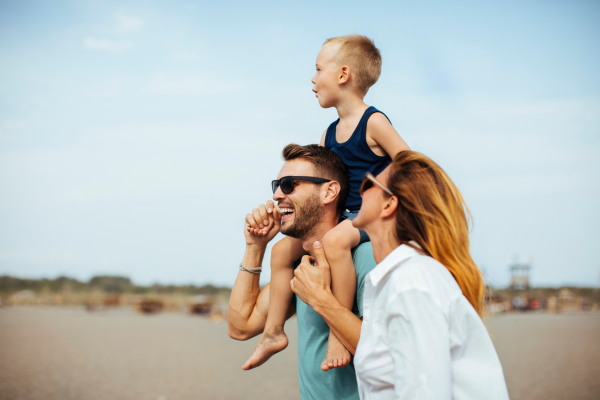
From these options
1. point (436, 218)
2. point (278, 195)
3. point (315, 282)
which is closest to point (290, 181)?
point (278, 195)

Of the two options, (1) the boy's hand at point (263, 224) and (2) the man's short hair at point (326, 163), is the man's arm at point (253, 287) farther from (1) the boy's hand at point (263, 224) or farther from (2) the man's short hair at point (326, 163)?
(2) the man's short hair at point (326, 163)

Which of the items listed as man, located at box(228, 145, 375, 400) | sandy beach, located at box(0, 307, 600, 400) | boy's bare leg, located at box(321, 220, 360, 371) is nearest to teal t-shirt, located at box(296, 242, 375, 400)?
man, located at box(228, 145, 375, 400)

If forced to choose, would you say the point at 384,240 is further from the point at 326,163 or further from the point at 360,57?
the point at 360,57

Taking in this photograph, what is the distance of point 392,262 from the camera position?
1951 millimetres

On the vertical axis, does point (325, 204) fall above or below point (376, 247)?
above

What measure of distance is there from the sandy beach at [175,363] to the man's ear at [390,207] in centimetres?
1640

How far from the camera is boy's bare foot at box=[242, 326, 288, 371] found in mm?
3670

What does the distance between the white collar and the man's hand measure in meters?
0.95

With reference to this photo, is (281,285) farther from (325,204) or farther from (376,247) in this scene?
(376,247)

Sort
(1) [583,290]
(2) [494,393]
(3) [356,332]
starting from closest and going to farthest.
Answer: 1. (2) [494,393]
2. (3) [356,332]
3. (1) [583,290]

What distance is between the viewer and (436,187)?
214 centimetres

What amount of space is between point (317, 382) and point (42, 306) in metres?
50.4

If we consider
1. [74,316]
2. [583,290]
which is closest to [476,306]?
[74,316]

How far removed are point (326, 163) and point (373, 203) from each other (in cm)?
134
